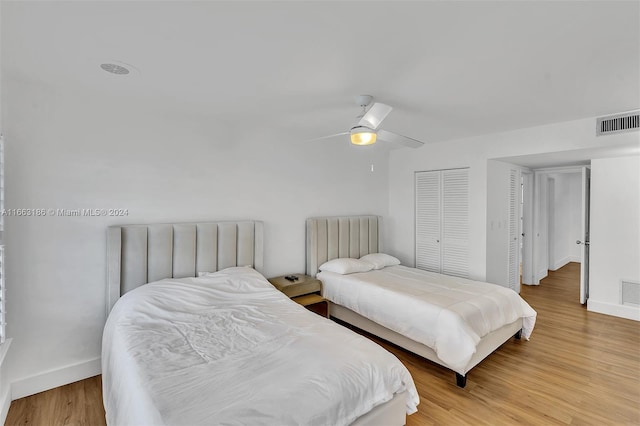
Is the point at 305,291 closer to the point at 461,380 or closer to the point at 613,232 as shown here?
the point at 461,380

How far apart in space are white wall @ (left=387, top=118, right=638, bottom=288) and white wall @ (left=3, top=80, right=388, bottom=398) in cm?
265

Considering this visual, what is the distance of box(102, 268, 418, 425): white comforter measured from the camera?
1.37 metres

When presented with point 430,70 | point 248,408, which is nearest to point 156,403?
point 248,408

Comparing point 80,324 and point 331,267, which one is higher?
point 331,267

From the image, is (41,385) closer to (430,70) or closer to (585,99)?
(430,70)

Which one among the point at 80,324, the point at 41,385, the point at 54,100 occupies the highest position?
the point at 54,100

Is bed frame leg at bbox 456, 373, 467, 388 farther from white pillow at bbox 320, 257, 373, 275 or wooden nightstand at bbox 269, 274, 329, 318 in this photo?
white pillow at bbox 320, 257, 373, 275

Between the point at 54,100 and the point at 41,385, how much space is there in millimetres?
2335

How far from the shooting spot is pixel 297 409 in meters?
1.39

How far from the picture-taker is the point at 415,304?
9.23 feet

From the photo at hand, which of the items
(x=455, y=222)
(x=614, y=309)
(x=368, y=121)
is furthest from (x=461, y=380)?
(x=614, y=309)

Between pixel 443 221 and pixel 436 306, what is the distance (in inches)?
87.3

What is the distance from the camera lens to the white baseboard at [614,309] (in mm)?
3854

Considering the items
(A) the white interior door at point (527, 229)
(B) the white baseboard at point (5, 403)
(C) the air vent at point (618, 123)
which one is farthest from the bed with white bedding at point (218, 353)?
(A) the white interior door at point (527, 229)
